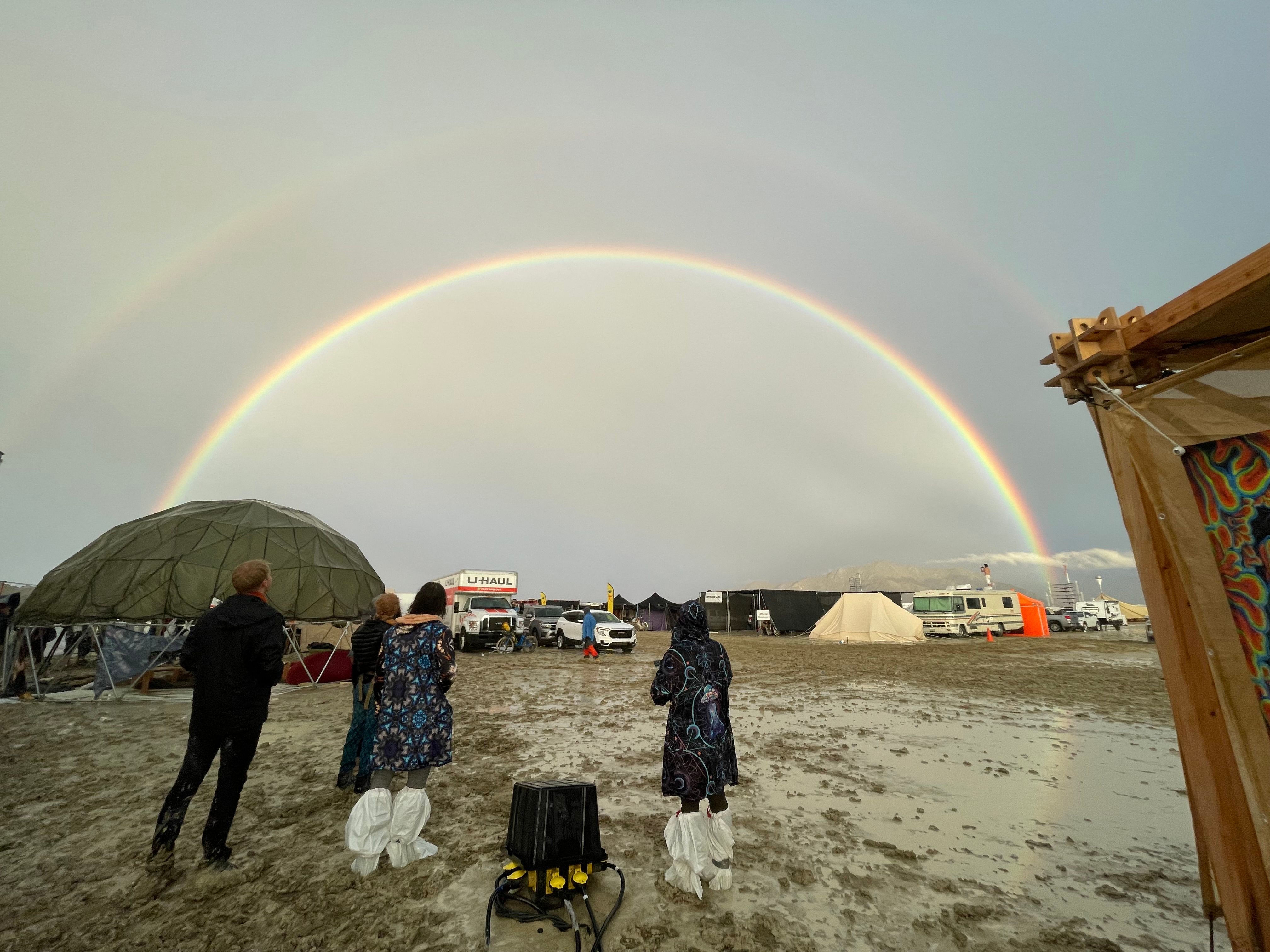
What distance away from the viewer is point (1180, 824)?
463cm

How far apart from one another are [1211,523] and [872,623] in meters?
28.9

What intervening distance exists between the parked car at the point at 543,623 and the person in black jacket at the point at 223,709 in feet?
72.5

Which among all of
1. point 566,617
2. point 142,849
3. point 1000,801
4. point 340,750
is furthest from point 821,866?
point 566,617

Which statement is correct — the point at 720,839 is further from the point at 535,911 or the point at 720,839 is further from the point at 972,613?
the point at 972,613

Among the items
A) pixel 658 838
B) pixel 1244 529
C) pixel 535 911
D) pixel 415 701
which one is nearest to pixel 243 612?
pixel 415 701

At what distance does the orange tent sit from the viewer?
32.6 metres

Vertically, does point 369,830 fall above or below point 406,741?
below

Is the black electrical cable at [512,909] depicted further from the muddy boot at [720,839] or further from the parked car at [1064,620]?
the parked car at [1064,620]

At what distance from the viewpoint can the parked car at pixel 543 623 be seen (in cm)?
2680

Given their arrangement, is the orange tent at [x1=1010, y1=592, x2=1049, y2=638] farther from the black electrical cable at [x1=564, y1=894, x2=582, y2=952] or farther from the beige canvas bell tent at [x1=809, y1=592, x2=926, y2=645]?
the black electrical cable at [x1=564, y1=894, x2=582, y2=952]

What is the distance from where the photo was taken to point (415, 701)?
3928 millimetres

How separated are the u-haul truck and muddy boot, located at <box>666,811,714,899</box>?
19486mm

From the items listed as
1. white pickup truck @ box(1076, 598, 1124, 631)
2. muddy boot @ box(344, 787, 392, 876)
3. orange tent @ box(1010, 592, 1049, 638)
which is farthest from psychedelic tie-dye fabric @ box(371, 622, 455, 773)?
white pickup truck @ box(1076, 598, 1124, 631)

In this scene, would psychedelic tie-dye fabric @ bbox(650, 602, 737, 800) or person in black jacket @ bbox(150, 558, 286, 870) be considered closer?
psychedelic tie-dye fabric @ bbox(650, 602, 737, 800)
